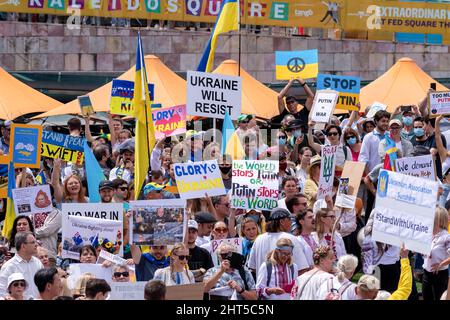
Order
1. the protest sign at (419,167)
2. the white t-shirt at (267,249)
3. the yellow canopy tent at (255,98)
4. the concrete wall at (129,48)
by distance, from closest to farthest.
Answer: the white t-shirt at (267,249)
the protest sign at (419,167)
the yellow canopy tent at (255,98)
the concrete wall at (129,48)

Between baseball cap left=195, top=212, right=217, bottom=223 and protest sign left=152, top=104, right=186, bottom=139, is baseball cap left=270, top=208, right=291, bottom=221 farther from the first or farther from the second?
protest sign left=152, top=104, right=186, bottom=139

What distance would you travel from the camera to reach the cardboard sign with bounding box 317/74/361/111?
809 inches

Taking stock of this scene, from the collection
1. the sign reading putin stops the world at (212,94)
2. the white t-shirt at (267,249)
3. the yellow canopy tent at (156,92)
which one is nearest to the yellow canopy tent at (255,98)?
the yellow canopy tent at (156,92)

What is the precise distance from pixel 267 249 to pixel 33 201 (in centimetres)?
297

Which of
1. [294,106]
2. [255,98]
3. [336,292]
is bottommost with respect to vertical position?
[336,292]

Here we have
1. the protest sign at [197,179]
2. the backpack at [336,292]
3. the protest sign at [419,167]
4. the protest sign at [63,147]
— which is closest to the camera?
the backpack at [336,292]

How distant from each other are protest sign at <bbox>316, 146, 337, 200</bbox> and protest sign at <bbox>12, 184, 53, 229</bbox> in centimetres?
277

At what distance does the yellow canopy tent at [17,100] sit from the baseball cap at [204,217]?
908 cm

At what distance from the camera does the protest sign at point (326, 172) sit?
15.7 metres

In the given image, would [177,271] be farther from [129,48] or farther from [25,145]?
[129,48]

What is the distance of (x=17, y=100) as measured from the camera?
939 inches

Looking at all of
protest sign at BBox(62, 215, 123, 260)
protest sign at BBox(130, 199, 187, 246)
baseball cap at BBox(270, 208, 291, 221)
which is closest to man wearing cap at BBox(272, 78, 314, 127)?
baseball cap at BBox(270, 208, 291, 221)

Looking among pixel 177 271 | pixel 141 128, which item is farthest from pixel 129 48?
pixel 177 271

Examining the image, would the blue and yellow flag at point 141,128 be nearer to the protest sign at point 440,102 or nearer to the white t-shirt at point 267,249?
the white t-shirt at point 267,249
